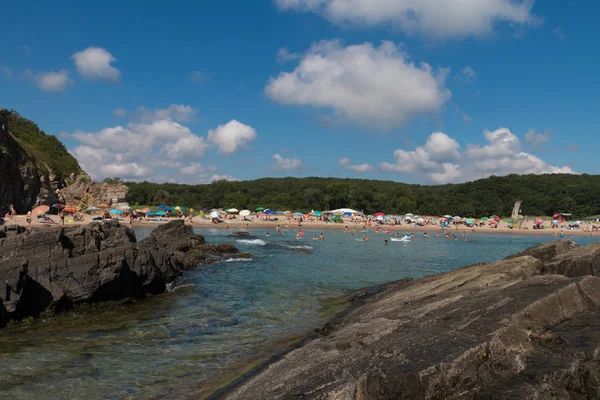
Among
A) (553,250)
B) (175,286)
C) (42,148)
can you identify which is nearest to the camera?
(553,250)

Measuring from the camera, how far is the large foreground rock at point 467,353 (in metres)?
6.75

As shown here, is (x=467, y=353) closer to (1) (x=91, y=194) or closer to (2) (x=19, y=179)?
(2) (x=19, y=179)

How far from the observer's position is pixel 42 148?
83.6 metres

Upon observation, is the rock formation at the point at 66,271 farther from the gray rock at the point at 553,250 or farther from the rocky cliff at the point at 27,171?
the rocky cliff at the point at 27,171

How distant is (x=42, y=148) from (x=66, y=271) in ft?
272

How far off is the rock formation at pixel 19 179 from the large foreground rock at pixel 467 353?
62.6 meters

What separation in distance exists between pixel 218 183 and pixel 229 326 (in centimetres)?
14419

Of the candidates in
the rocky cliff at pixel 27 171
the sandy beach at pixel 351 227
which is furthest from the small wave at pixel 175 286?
the sandy beach at pixel 351 227

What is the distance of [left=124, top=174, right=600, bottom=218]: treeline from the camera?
118 metres

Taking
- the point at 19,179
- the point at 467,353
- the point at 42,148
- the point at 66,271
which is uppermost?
the point at 42,148

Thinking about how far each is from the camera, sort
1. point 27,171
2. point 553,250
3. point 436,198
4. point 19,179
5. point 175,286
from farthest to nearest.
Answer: point 436,198
point 27,171
point 19,179
point 175,286
point 553,250

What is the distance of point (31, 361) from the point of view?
11.2 meters

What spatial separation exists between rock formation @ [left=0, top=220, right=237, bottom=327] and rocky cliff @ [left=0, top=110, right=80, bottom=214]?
45.9 m

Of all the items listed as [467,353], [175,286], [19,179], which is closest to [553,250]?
[467,353]
